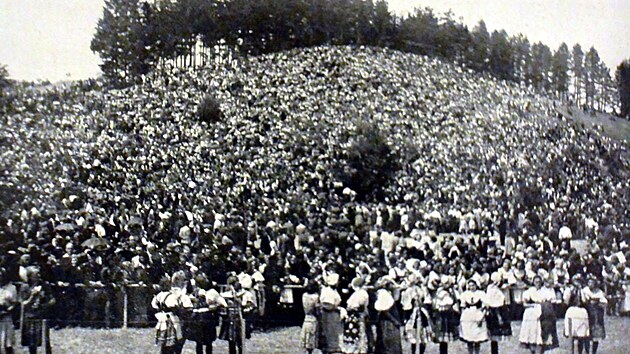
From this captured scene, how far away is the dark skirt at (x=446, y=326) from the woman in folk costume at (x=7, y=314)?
548 centimetres

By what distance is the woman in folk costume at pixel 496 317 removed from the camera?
9.13 m

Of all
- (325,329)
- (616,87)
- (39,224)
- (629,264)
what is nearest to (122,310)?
(39,224)

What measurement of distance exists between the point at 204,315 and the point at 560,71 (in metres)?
10.1

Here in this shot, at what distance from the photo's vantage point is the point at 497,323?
9148 mm

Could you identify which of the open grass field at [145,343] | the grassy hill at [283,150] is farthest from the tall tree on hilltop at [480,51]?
the open grass field at [145,343]

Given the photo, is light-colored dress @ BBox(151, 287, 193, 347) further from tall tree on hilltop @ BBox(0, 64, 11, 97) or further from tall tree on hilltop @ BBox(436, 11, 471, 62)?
tall tree on hilltop @ BBox(436, 11, 471, 62)

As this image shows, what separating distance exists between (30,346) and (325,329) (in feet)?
12.5

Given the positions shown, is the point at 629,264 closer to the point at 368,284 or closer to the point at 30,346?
the point at 368,284

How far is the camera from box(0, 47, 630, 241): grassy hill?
1037 cm

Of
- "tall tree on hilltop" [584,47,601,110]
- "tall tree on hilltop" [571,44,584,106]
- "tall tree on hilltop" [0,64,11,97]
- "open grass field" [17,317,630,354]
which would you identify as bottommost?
"open grass field" [17,317,630,354]

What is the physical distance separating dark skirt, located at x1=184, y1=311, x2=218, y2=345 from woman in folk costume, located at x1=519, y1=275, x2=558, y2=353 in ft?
13.7

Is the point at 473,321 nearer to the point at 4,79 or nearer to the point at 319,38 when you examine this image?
the point at 4,79

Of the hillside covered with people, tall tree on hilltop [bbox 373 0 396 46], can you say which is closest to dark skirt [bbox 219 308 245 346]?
the hillside covered with people

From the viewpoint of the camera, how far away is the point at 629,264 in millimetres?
10422
